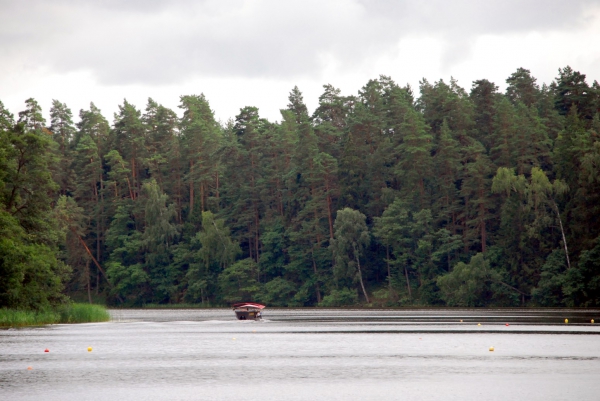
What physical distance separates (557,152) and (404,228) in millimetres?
27139

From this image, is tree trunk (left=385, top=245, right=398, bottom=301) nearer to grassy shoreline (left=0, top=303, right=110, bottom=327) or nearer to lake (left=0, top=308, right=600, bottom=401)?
grassy shoreline (left=0, top=303, right=110, bottom=327)

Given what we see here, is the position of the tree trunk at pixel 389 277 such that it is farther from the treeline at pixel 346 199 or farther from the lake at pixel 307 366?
the lake at pixel 307 366

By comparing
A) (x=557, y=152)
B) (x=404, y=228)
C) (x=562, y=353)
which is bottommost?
(x=562, y=353)

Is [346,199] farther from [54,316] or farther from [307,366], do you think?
[307,366]

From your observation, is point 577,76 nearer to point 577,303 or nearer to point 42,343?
point 577,303

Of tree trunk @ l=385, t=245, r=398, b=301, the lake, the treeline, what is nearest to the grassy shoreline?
the lake

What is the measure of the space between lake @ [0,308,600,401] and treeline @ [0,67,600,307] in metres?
47.8

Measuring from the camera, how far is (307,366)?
35.5 m

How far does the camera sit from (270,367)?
115ft

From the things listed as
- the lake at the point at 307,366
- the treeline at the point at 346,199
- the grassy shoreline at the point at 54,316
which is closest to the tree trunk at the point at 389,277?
the treeline at the point at 346,199

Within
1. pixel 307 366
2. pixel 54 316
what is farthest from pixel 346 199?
pixel 307 366

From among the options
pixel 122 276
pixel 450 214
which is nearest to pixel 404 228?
pixel 450 214

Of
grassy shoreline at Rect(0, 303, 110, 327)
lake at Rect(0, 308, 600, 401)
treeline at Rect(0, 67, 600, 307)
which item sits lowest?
lake at Rect(0, 308, 600, 401)

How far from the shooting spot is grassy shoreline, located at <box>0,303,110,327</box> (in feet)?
222
